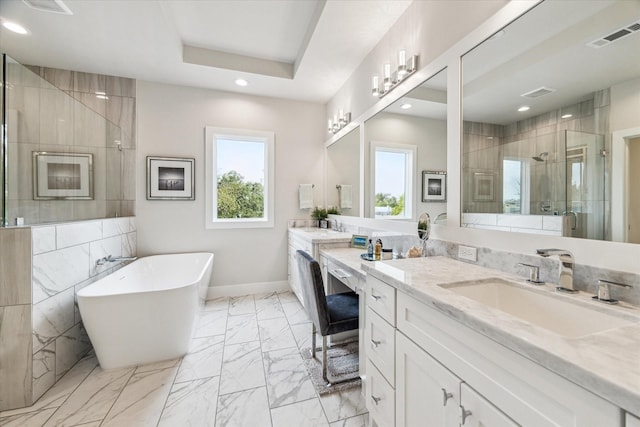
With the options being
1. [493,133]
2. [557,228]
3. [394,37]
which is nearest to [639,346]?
[557,228]

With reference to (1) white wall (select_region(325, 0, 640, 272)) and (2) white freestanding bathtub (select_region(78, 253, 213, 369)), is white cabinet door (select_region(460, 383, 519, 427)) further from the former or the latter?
(2) white freestanding bathtub (select_region(78, 253, 213, 369))

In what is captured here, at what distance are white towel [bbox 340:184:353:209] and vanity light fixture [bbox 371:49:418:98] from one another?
115 centimetres

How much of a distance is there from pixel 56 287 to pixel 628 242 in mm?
3164

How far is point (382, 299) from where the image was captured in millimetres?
1268

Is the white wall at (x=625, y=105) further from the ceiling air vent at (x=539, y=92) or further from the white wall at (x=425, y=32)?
the white wall at (x=425, y=32)

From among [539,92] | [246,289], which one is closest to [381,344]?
[539,92]

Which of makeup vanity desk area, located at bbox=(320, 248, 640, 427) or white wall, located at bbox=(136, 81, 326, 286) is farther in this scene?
white wall, located at bbox=(136, 81, 326, 286)

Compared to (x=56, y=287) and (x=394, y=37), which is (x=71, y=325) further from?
(x=394, y=37)

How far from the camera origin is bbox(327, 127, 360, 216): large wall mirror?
9.83 feet

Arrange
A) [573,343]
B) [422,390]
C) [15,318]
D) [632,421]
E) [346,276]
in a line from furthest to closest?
[346,276] < [15,318] < [422,390] < [573,343] < [632,421]

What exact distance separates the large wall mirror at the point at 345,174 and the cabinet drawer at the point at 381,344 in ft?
5.48

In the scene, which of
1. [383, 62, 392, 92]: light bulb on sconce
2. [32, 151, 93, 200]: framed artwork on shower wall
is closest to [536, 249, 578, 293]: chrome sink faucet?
[383, 62, 392, 92]: light bulb on sconce

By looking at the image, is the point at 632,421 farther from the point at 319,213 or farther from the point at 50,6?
the point at 50,6

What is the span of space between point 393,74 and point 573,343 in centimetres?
215
